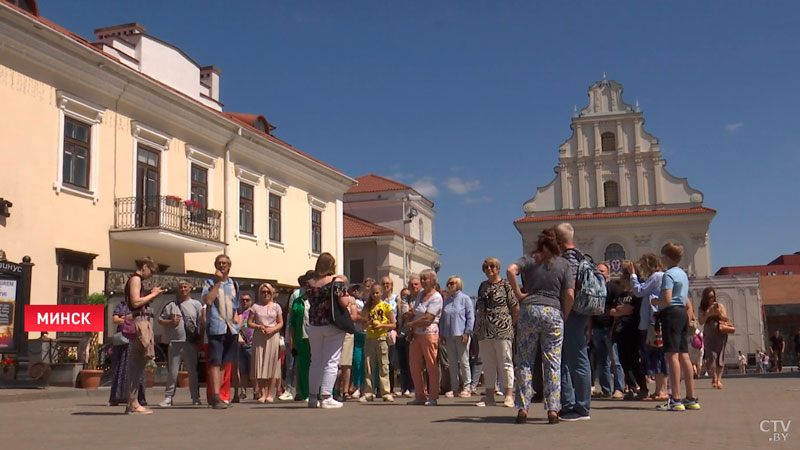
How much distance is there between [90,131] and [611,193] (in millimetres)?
53763

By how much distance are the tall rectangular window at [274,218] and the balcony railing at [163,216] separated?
5.03 meters

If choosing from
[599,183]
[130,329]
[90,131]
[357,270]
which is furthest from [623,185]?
[130,329]

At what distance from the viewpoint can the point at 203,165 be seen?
86.1 feet

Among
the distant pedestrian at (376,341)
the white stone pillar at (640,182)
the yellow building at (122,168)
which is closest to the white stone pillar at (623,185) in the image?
the white stone pillar at (640,182)

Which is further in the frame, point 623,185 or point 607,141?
point 607,141

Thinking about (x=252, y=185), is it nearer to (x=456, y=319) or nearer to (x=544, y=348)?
(x=456, y=319)

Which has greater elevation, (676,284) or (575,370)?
(676,284)

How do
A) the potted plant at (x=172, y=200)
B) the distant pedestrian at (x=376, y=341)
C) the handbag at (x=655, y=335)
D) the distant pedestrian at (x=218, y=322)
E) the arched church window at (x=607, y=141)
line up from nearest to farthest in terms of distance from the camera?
the handbag at (x=655, y=335) < the distant pedestrian at (x=218, y=322) < the distant pedestrian at (x=376, y=341) < the potted plant at (x=172, y=200) < the arched church window at (x=607, y=141)

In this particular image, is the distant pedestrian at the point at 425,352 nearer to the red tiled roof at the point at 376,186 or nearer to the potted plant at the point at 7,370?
the potted plant at the point at 7,370

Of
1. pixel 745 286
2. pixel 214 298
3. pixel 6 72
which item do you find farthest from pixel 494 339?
pixel 745 286

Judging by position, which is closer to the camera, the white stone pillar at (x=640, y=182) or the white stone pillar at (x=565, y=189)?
the white stone pillar at (x=640, y=182)

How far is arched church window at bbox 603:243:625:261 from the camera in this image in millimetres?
68188

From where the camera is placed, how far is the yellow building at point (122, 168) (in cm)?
1900

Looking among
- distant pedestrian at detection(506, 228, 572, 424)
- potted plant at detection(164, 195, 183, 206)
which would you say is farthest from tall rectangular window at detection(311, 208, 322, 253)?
distant pedestrian at detection(506, 228, 572, 424)
